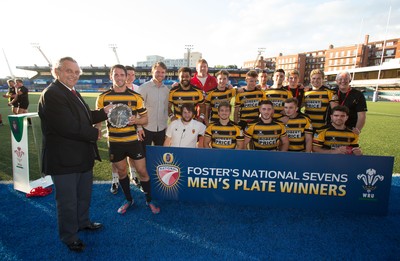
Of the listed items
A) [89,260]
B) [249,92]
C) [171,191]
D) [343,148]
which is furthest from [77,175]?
[343,148]

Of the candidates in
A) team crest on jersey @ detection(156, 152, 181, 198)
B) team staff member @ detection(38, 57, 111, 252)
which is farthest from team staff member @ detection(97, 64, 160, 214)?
team staff member @ detection(38, 57, 111, 252)

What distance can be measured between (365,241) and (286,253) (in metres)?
1.10

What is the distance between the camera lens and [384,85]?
47.1 meters

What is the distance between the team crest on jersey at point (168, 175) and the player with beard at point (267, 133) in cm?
132

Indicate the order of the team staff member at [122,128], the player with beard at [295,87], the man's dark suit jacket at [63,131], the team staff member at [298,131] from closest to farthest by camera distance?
1. the man's dark suit jacket at [63,131]
2. the team staff member at [122,128]
3. the team staff member at [298,131]
4. the player with beard at [295,87]

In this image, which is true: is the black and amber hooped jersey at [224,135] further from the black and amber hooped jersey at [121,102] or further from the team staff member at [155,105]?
the black and amber hooped jersey at [121,102]

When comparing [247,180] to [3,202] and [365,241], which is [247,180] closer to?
[365,241]

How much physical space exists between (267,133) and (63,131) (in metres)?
2.99

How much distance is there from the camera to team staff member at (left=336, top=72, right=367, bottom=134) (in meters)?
4.30

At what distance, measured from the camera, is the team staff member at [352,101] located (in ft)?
14.1

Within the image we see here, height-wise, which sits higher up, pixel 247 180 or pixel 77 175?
pixel 77 175

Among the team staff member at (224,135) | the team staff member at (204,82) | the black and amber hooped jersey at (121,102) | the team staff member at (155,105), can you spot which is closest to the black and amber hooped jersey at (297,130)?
the team staff member at (224,135)

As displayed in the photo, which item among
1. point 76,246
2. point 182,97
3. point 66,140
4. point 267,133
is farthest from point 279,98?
point 76,246

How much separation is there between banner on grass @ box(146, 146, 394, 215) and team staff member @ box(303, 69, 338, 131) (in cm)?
131
